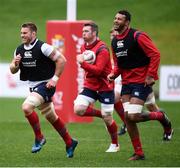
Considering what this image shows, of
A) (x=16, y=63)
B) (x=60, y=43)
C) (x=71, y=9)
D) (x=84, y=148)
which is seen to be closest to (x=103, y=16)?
(x=71, y=9)

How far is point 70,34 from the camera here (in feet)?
65.3

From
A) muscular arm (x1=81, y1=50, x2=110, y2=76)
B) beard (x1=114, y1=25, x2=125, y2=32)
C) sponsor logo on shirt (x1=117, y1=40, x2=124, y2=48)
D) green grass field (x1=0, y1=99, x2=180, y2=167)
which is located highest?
beard (x1=114, y1=25, x2=125, y2=32)

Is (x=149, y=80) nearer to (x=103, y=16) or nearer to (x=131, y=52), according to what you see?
(x=131, y=52)

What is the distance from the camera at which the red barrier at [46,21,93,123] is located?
1991cm

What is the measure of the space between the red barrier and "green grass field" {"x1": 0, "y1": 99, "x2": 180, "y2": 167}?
0.56 m

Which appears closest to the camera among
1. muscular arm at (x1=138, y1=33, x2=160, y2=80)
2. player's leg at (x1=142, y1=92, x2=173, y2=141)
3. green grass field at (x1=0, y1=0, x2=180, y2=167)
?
muscular arm at (x1=138, y1=33, x2=160, y2=80)

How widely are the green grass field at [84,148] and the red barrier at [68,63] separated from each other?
0.56 metres

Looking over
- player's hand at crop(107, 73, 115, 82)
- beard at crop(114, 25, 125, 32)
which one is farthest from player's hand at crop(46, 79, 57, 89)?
beard at crop(114, 25, 125, 32)

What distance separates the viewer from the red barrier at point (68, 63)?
1991 centimetres

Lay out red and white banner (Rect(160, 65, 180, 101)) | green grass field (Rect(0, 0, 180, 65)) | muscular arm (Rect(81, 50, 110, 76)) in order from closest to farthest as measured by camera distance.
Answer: muscular arm (Rect(81, 50, 110, 76))
red and white banner (Rect(160, 65, 180, 101))
green grass field (Rect(0, 0, 180, 65))

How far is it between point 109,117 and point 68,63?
6177mm

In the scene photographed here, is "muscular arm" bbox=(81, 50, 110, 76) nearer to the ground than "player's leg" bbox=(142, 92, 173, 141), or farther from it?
farther from it

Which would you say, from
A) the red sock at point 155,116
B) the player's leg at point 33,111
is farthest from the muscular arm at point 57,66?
the red sock at point 155,116

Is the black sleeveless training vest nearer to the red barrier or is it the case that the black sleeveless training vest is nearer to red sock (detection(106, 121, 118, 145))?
red sock (detection(106, 121, 118, 145))
